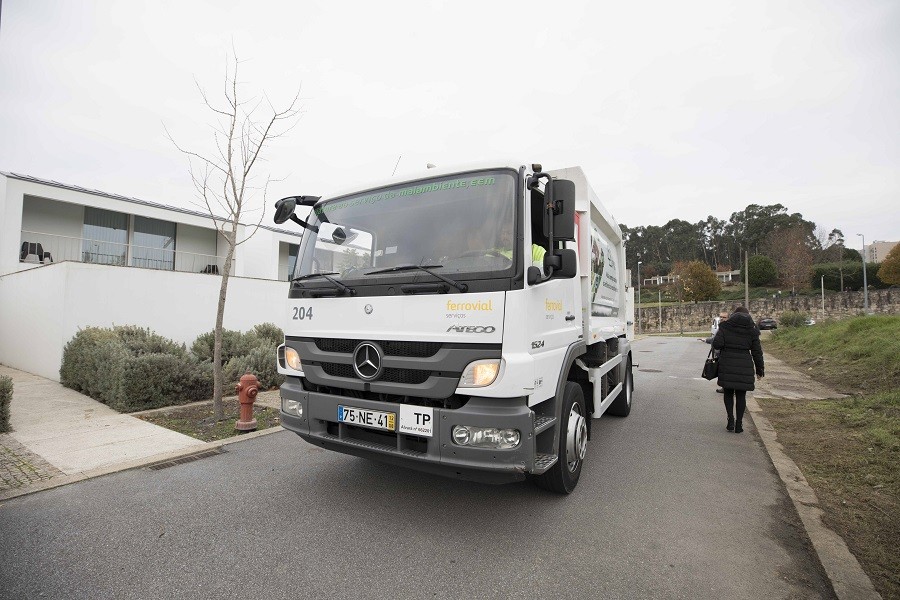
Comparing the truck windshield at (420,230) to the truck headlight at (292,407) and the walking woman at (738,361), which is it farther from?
the walking woman at (738,361)

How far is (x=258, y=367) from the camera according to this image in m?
8.53

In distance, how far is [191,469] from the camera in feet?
14.1

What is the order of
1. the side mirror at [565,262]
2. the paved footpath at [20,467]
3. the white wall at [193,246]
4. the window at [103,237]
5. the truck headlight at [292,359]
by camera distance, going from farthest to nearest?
the white wall at [193,246] < the window at [103,237] < the paved footpath at [20,467] < the truck headlight at [292,359] < the side mirror at [565,262]

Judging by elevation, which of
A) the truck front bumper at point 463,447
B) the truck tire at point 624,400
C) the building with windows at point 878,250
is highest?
the building with windows at point 878,250

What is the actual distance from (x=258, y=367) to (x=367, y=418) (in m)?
6.28

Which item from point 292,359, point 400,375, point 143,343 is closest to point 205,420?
point 143,343

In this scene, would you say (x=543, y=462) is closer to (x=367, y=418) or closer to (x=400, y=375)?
(x=400, y=375)

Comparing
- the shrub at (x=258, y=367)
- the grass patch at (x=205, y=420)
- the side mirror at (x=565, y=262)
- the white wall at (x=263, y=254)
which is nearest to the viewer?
the side mirror at (x=565, y=262)

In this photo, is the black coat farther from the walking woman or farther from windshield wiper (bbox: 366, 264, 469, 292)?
windshield wiper (bbox: 366, 264, 469, 292)

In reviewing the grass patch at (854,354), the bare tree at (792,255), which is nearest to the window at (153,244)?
the grass patch at (854,354)

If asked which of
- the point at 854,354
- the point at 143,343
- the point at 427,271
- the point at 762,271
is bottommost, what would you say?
the point at 854,354

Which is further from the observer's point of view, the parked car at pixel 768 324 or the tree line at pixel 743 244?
the tree line at pixel 743 244

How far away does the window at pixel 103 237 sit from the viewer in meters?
15.4

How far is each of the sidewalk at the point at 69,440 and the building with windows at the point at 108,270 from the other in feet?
8.96
